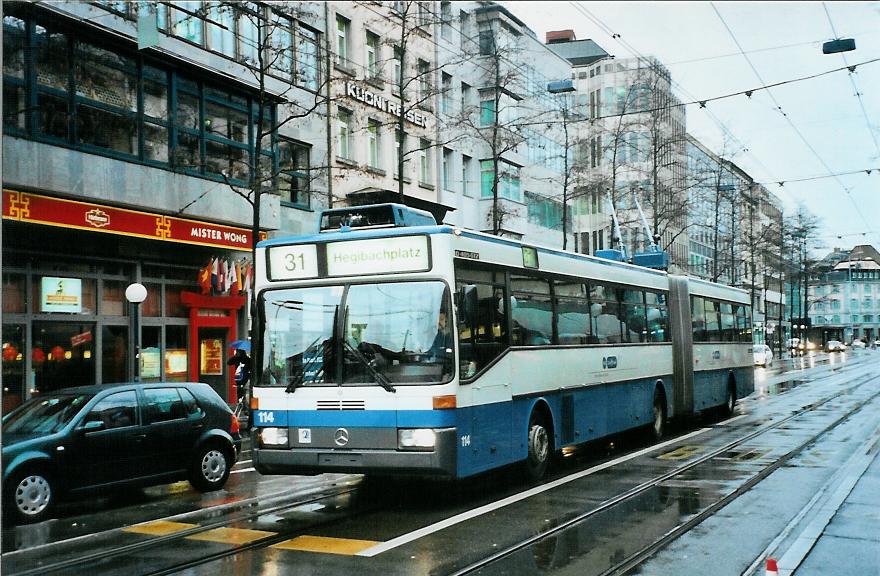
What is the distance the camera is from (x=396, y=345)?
988 cm

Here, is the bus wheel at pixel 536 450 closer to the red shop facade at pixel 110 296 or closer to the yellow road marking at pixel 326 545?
the yellow road marking at pixel 326 545

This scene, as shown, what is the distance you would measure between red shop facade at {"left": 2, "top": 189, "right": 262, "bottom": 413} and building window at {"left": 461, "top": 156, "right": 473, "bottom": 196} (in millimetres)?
15312

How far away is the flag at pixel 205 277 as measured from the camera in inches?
944

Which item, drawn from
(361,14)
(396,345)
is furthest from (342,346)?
(361,14)

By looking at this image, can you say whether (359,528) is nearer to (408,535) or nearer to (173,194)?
(408,535)

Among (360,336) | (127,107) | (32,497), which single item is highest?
(127,107)

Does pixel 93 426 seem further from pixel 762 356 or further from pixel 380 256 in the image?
pixel 762 356

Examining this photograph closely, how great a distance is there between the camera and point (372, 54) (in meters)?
31.8

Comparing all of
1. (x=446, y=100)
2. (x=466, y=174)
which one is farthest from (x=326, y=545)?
(x=466, y=174)

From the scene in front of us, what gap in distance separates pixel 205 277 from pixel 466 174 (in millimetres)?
18035

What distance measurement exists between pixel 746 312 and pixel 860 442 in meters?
8.59

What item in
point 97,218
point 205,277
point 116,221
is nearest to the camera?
point 97,218

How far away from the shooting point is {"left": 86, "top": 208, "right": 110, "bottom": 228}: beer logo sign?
19891mm

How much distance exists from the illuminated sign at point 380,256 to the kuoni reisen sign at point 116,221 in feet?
33.0
